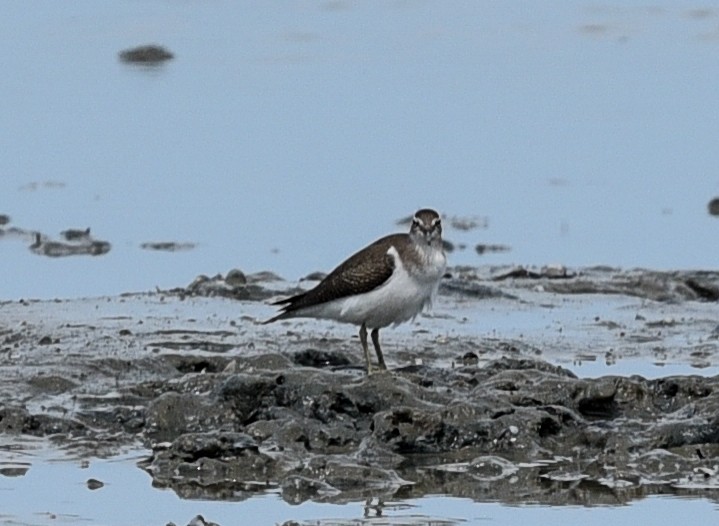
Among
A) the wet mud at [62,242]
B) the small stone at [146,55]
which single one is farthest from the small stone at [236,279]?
the small stone at [146,55]

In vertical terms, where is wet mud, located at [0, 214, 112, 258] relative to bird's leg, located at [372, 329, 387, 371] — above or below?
above

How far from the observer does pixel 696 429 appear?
39.7 feet

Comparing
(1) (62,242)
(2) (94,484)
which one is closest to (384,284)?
(2) (94,484)

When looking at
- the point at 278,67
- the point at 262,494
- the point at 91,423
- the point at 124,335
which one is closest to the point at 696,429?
the point at 262,494

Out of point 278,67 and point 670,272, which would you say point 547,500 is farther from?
point 278,67

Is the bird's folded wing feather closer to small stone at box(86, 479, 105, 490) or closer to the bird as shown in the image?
the bird

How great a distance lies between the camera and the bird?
14.0m

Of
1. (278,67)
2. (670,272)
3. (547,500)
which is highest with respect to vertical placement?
(278,67)

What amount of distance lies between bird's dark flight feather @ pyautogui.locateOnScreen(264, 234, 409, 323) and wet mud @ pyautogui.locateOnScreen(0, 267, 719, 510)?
Answer: 0.33m

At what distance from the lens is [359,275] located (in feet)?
46.1

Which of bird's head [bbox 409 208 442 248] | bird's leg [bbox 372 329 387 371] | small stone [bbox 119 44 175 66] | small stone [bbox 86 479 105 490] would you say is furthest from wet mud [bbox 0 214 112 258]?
small stone [bbox 119 44 175 66]

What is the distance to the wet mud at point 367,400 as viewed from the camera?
37.9ft

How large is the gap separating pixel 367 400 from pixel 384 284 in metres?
1.51

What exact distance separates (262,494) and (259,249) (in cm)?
687
